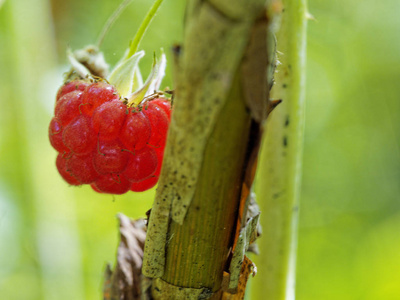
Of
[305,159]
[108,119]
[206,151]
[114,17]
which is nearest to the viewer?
[206,151]

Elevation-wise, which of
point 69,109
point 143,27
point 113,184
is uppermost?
point 143,27

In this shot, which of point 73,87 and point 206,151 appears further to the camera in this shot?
point 73,87

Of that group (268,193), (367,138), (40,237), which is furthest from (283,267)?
(367,138)

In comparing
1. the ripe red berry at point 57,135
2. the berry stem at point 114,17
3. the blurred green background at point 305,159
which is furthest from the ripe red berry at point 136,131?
the blurred green background at point 305,159

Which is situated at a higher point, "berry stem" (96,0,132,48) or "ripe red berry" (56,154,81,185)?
"berry stem" (96,0,132,48)

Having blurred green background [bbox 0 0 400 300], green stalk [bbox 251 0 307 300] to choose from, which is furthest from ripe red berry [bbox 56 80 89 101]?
blurred green background [bbox 0 0 400 300]

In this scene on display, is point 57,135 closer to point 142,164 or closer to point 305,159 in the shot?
point 142,164

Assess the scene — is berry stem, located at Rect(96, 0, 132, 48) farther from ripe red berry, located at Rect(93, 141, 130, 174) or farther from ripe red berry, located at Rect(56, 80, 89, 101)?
ripe red berry, located at Rect(93, 141, 130, 174)

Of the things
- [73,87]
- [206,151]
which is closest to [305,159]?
[73,87]
